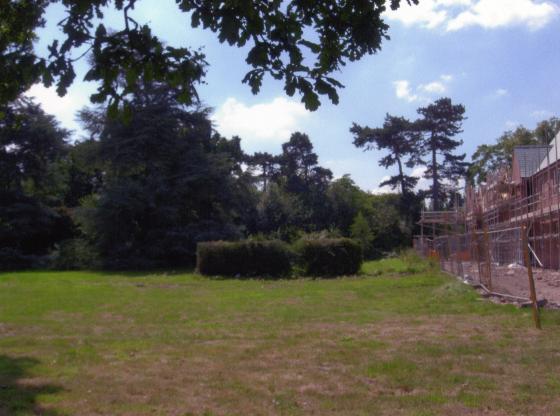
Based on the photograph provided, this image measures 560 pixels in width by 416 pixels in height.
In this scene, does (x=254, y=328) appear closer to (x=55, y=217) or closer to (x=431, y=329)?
(x=431, y=329)

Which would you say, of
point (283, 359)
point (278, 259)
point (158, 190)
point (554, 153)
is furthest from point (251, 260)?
point (283, 359)

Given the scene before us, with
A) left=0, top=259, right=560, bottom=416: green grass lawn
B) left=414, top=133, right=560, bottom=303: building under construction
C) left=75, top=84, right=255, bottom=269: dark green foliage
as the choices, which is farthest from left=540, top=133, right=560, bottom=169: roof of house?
left=75, top=84, right=255, bottom=269: dark green foliage

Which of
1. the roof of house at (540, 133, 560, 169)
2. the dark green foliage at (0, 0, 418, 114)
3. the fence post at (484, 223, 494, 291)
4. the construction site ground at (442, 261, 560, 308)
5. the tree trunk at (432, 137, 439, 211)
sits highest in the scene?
the tree trunk at (432, 137, 439, 211)

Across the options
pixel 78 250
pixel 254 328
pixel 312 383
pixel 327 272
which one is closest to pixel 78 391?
pixel 312 383

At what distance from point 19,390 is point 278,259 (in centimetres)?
2317

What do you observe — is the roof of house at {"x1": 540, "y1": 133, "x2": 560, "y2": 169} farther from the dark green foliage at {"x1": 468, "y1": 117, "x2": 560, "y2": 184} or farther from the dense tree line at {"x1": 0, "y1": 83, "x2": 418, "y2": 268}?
the dark green foliage at {"x1": 468, "y1": 117, "x2": 560, "y2": 184}

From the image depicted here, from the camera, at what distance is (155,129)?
41625 mm

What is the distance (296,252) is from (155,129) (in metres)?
15.5

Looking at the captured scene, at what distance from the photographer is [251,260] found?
99.7ft

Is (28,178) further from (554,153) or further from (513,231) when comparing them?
(513,231)

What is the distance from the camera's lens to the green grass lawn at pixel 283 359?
6.64 m

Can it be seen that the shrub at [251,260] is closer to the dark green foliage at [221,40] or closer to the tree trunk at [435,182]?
the dark green foliage at [221,40]

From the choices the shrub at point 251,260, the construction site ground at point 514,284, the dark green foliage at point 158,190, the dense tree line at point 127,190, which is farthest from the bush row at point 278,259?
the dark green foliage at point 158,190

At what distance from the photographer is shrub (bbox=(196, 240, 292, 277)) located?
3034 cm
